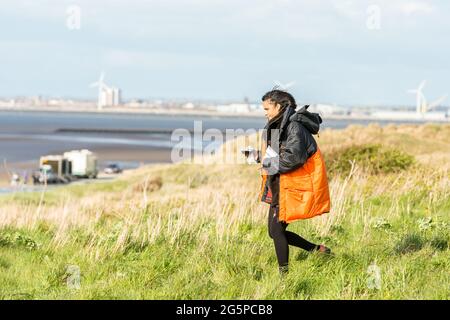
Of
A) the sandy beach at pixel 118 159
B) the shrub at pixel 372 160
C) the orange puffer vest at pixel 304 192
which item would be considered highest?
the orange puffer vest at pixel 304 192

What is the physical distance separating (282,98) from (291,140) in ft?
1.46

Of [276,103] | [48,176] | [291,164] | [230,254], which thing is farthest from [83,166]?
[291,164]

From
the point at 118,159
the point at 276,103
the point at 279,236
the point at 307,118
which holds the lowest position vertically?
the point at 118,159

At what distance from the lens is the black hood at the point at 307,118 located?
721cm

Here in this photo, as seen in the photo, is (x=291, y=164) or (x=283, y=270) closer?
(x=291, y=164)

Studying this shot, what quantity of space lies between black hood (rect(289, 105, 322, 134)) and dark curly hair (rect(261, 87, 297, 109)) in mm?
142

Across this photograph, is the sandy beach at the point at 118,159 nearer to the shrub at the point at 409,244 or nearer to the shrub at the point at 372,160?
the shrub at the point at 372,160

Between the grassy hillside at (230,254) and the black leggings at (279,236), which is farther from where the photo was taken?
the black leggings at (279,236)

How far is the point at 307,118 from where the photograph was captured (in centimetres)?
726

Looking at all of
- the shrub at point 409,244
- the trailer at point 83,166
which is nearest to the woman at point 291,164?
the shrub at point 409,244

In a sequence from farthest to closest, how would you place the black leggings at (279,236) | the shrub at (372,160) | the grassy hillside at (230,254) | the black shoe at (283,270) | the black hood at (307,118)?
the shrub at (372,160)
the black leggings at (279,236)
the black shoe at (283,270)
the black hood at (307,118)
the grassy hillside at (230,254)

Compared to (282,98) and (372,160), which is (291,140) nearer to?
(282,98)

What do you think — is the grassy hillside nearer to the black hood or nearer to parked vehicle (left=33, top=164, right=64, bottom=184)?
the black hood

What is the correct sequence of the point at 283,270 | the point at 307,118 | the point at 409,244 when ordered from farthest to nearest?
the point at 409,244, the point at 283,270, the point at 307,118
